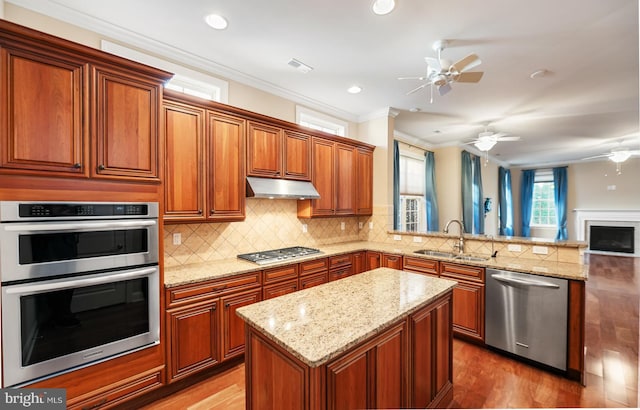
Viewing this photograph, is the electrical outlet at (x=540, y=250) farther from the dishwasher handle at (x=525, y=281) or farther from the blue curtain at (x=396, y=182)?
the blue curtain at (x=396, y=182)

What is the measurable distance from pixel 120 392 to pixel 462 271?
325 centimetres

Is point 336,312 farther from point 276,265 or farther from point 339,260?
point 339,260

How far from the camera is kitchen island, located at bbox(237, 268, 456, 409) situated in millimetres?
1148

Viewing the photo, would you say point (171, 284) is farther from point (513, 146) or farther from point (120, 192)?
point (513, 146)

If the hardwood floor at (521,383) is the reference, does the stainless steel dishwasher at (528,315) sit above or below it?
above

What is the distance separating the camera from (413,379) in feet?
5.37

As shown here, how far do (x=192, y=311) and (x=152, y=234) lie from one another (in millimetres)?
743

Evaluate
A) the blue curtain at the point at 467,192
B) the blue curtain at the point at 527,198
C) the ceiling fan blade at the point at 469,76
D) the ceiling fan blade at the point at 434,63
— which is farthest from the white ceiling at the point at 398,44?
the blue curtain at the point at 527,198

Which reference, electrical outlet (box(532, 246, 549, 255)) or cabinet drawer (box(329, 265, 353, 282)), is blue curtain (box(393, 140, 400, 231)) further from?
electrical outlet (box(532, 246, 549, 255))

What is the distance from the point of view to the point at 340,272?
11.7ft

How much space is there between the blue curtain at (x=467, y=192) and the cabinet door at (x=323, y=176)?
14.3 ft

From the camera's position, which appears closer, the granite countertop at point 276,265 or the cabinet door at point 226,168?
the granite countertop at point 276,265

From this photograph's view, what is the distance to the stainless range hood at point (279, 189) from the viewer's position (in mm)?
2887

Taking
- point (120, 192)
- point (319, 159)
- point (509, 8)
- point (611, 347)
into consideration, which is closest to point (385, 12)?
point (509, 8)
